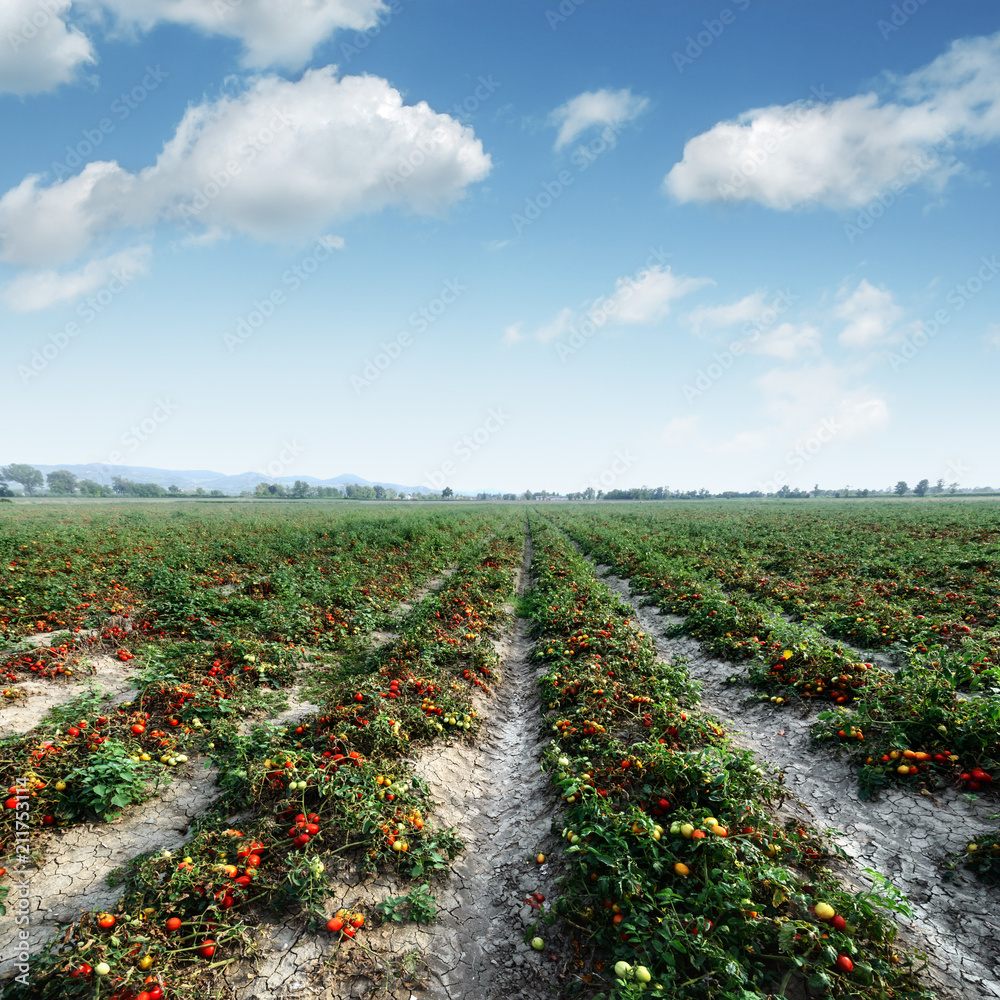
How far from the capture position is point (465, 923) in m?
4.00

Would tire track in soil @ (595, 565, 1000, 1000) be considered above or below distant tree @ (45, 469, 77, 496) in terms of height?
below

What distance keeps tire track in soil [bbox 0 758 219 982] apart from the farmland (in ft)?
0.09

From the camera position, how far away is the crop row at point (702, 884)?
119 inches

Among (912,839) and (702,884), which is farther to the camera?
(912,839)

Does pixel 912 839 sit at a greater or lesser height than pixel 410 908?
greater

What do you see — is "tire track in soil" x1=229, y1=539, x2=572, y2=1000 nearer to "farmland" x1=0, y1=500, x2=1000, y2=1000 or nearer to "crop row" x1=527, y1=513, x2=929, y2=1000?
"farmland" x1=0, y1=500, x2=1000, y2=1000

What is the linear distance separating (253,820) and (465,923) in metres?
2.35

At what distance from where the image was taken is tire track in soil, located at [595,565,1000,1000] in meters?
3.33

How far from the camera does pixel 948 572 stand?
1321 cm

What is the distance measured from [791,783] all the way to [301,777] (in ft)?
19.0

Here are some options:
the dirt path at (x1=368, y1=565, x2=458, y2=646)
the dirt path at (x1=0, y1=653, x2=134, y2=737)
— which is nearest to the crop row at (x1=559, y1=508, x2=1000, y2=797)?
the dirt path at (x1=368, y1=565, x2=458, y2=646)

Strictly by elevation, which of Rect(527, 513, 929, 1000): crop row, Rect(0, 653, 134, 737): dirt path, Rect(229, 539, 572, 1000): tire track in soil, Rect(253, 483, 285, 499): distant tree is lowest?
Rect(229, 539, 572, 1000): tire track in soil

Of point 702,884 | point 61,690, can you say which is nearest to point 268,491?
point 61,690

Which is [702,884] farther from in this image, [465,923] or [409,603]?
[409,603]
